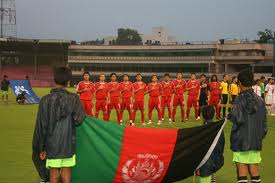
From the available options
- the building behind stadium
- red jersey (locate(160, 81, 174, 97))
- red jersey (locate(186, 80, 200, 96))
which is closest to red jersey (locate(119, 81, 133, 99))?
red jersey (locate(160, 81, 174, 97))

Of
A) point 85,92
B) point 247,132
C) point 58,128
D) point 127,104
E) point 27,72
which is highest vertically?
point 27,72

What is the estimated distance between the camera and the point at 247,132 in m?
5.47

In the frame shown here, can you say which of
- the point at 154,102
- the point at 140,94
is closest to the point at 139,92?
the point at 140,94

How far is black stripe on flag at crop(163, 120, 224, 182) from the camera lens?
5.82 meters

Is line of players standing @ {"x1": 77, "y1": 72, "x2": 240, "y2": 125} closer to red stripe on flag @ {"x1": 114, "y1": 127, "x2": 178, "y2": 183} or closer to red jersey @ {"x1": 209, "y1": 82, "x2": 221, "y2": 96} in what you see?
red jersey @ {"x1": 209, "y1": 82, "x2": 221, "y2": 96}

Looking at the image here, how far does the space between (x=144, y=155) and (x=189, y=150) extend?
25.7 inches

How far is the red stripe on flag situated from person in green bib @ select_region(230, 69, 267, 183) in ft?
2.80

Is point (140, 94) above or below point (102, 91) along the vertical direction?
below

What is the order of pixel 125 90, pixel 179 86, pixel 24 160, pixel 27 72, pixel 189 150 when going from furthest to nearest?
1. pixel 27 72
2. pixel 179 86
3. pixel 125 90
4. pixel 24 160
5. pixel 189 150

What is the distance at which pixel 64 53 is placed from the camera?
262ft

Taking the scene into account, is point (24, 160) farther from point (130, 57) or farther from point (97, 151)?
point (130, 57)

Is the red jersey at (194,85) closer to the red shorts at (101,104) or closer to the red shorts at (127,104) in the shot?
the red shorts at (127,104)

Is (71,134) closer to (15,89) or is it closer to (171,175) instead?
(171,175)

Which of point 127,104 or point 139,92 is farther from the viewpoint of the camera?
point 139,92
